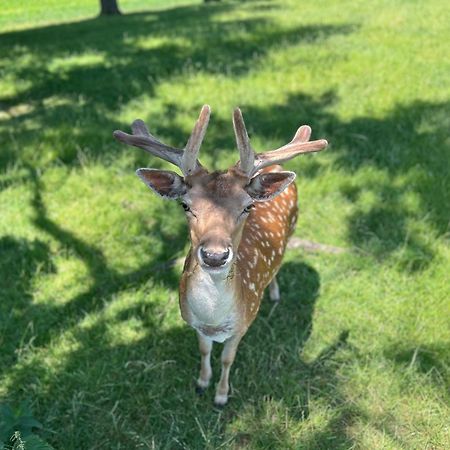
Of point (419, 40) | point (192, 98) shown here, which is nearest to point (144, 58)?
point (192, 98)

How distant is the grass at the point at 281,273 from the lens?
360 centimetres

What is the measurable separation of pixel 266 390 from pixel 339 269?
4.95ft

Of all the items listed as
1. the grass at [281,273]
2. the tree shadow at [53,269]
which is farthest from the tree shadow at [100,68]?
the tree shadow at [53,269]

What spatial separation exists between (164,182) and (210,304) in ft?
2.47

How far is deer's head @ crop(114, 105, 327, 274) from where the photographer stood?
2.66m

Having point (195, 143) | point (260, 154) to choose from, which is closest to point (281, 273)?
point (260, 154)

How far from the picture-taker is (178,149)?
Answer: 3.02 m

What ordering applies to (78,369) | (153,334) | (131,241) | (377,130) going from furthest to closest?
(377,130) < (131,241) < (153,334) < (78,369)

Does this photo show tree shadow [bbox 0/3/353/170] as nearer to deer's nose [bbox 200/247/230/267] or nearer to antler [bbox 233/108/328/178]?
antler [bbox 233/108/328/178]

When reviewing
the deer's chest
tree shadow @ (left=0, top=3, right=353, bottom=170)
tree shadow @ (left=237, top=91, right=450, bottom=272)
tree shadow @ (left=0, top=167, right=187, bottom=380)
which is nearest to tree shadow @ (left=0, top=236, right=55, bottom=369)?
tree shadow @ (left=0, top=167, right=187, bottom=380)

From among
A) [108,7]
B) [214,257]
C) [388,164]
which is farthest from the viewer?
[108,7]

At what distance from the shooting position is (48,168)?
6098mm

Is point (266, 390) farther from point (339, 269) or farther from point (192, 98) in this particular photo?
point (192, 98)

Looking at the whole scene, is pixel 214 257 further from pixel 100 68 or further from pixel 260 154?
pixel 100 68
